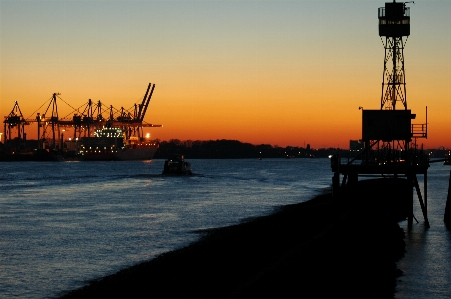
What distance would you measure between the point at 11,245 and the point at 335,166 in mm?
15329

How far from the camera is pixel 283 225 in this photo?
27.0 m

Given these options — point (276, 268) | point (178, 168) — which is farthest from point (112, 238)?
point (178, 168)

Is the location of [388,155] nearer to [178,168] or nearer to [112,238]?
[112,238]

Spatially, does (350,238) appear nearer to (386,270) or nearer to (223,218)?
(386,270)

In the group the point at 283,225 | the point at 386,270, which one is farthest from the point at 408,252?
the point at 283,225

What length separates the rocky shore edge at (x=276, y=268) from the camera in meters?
13.1

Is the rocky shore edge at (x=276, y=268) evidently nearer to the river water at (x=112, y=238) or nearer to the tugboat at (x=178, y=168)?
the river water at (x=112, y=238)

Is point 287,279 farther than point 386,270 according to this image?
No

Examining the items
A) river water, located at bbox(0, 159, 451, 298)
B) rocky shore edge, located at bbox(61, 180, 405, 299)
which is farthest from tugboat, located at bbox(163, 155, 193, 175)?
rocky shore edge, located at bbox(61, 180, 405, 299)

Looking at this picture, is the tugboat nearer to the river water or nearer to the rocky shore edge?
the river water

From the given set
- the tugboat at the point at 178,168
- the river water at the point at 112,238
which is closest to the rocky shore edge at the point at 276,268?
the river water at the point at 112,238

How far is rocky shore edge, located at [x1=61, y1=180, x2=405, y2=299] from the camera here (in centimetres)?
1309

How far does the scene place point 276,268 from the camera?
1423cm

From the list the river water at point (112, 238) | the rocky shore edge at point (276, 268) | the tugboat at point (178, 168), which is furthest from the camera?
the tugboat at point (178, 168)
